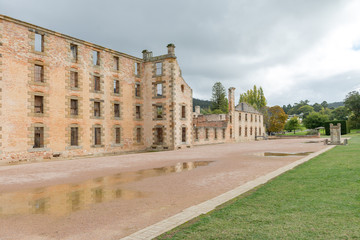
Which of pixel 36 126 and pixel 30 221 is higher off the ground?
pixel 36 126

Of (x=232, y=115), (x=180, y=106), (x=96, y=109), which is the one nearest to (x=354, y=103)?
(x=232, y=115)

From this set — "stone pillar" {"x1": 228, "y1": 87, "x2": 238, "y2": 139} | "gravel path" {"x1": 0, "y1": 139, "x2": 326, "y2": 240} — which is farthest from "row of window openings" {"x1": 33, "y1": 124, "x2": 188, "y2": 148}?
"stone pillar" {"x1": 228, "y1": 87, "x2": 238, "y2": 139}

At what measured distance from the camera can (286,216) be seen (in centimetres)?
485

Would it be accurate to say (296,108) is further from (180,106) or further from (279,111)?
(180,106)

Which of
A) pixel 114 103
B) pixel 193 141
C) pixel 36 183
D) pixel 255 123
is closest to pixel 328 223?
pixel 36 183

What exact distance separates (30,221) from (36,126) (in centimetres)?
1681

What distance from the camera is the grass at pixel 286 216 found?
4094 mm

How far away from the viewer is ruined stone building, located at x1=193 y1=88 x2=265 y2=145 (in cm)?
3847

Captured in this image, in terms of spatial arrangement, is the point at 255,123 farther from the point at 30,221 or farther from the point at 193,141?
Result: the point at 30,221

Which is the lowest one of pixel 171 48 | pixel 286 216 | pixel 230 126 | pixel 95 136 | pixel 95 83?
pixel 286 216

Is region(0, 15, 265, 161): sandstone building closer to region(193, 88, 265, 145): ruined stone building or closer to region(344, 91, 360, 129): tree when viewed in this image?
region(193, 88, 265, 145): ruined stone building

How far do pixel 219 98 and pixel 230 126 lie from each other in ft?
137

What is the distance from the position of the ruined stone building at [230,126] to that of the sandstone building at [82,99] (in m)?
0.90

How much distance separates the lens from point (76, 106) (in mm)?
23656
